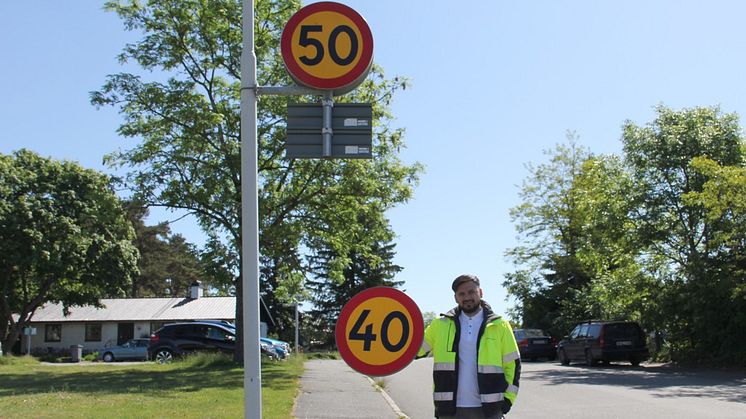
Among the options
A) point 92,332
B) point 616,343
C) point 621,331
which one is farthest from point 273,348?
point 92,332

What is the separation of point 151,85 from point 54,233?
74.4 ft

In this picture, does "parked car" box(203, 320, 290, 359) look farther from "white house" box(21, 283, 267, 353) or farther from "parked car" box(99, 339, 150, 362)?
"white house" box(21, 283, 267, 353)

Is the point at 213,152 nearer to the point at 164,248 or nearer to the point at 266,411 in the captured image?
the point at 266,411

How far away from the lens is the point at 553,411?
42.9 feet

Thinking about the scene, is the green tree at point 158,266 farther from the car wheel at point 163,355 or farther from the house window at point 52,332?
the car wheel at point 163,355

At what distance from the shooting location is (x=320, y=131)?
20.2 ft

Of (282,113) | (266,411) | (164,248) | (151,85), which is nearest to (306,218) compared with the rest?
(282,113)

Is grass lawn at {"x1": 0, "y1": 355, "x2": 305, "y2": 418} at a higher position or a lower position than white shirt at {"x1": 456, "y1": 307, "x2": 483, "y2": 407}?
lower

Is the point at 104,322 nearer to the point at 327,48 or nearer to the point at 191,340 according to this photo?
the point at 191,340

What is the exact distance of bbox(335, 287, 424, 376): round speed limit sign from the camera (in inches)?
203

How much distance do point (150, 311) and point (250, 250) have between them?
5517cm

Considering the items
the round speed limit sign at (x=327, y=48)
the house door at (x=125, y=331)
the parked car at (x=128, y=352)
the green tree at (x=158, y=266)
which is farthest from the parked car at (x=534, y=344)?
the green tree at (x=158, y=266)

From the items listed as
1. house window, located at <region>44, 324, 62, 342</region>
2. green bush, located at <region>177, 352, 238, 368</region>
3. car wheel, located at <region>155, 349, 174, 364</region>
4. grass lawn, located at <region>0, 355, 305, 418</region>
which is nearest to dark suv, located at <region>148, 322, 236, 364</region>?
car wheel, located at <region>155, 349, 174, 364</region>

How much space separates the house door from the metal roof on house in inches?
36.7
